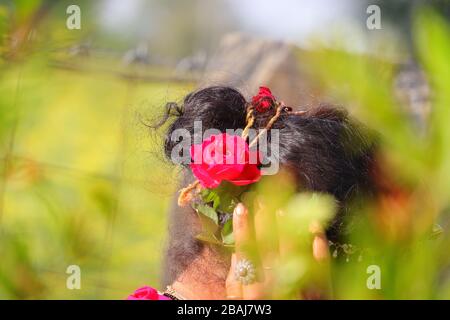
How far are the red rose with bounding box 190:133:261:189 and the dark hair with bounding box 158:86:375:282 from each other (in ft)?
0.36

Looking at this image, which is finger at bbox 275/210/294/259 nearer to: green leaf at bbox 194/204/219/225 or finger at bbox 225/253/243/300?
finger at bbox 225/253/243/300

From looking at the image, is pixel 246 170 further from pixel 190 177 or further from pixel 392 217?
pixel 392 217

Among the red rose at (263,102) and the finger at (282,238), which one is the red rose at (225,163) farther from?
the finger at (282,238)

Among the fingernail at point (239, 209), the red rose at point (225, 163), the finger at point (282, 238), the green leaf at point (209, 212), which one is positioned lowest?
the finger at point (282, 238)

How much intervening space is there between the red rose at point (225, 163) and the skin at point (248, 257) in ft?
0.16

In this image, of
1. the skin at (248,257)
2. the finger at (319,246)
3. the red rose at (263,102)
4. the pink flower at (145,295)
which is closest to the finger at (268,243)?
the skin at (248,257)

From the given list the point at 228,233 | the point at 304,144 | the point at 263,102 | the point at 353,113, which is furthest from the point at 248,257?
the point at 263,102

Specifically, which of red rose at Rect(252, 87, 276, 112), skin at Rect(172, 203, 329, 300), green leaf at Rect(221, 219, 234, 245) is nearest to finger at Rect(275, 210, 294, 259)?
skin at Rect(172, 203, 329, 300)

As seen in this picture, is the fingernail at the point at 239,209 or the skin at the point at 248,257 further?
the fingernail at the point at 239,209

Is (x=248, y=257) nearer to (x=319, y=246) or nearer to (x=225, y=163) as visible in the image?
(x=319, y=246)

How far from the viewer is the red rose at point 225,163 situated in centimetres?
99

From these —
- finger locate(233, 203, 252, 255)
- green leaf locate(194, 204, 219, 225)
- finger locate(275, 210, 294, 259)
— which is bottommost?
finger locate(275, 210, 294, 259)

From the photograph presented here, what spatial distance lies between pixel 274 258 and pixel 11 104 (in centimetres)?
26

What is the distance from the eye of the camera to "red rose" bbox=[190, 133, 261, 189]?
3.24 ft
